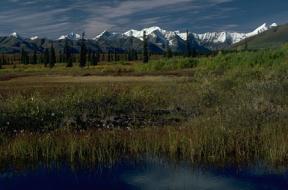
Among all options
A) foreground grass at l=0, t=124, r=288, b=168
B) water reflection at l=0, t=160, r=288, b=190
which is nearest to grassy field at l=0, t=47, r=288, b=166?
foreground grass at l=0, t=124, r=288, b=168

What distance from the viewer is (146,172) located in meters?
12.8

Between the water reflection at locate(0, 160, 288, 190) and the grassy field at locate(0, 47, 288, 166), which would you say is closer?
the water reflection at locate(0, 160, 288, 190)

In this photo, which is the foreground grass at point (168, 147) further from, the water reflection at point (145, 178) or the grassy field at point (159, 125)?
the water reflection at point (145, 178)

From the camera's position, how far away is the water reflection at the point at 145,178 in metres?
11.6

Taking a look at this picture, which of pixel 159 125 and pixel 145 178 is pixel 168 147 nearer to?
pixel 145 178

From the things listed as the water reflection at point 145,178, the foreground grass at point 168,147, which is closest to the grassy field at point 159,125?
the foreground grass at point 168,147

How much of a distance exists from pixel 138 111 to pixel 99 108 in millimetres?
1801

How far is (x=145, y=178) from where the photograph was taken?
480 inches

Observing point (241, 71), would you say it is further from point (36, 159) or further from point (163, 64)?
point (163, 64)

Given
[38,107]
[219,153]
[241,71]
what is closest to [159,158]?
[219,153]

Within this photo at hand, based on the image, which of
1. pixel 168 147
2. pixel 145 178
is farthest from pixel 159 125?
pixel 145 178

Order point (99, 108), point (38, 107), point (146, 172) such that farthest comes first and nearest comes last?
point (99, 108) < point (38, 107) < point (146, 172)

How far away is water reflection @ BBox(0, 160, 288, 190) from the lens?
38.1 ft

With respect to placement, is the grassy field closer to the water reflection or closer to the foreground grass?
the foreground grass
